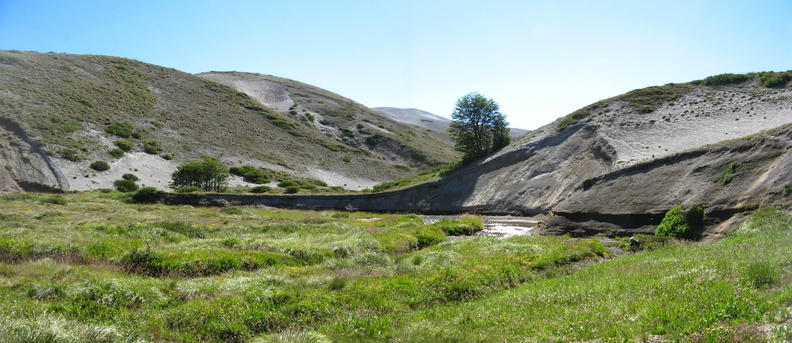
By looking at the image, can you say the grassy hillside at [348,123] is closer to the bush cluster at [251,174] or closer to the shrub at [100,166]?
the bush cluster at [251,174]

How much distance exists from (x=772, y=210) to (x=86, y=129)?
323 ft

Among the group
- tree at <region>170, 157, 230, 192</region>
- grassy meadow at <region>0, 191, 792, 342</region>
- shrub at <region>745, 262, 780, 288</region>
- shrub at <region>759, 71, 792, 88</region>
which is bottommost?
grassy meadow at <region>0, 191, 792, 342</region>

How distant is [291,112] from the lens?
145 metres

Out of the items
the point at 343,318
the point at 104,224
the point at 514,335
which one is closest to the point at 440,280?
the point at 343,318

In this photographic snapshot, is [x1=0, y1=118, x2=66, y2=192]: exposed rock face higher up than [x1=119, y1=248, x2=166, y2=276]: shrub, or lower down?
higher up

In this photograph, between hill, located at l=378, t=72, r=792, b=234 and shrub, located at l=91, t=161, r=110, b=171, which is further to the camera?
shrub, located at l=91, t=161, r=110, b=171

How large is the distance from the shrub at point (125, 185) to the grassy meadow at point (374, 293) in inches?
1929

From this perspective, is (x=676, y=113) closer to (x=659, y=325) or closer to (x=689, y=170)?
(x=689, y=170)

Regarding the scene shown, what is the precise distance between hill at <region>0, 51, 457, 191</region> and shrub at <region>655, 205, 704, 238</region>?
2763 inches

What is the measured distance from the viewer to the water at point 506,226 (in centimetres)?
3288

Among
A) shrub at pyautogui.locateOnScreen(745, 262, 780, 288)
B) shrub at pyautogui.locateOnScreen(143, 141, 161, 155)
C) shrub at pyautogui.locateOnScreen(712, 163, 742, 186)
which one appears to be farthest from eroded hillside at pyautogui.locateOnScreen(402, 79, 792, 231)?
shrub at pyautogui.locateOnScreen(143, 141, 161, 155)

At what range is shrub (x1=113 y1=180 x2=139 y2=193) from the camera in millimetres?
→ 63347

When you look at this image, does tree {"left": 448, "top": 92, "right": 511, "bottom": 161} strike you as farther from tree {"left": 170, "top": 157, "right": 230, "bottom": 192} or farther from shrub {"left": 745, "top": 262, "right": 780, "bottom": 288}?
shrub {"left": 745, "top": 262, "right": 780, "bottom": 288}

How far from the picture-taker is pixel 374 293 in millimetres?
13062
